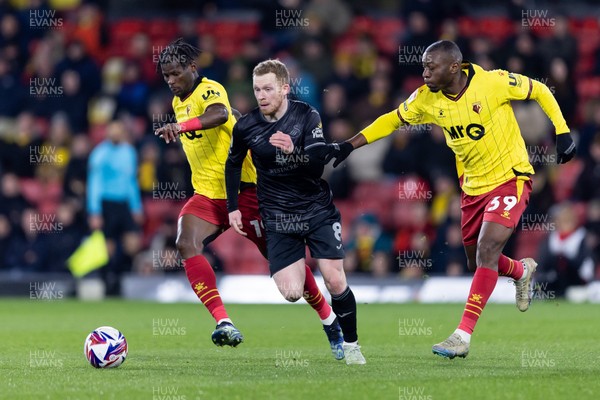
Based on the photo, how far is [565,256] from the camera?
1594 centimetres

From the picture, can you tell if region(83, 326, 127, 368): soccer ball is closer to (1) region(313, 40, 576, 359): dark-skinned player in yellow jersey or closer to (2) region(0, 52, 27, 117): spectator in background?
(1) region(313, 40, 576, 359): dark-skinned player in yellow jersey

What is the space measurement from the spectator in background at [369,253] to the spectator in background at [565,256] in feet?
7.12

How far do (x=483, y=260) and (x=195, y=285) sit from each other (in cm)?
239

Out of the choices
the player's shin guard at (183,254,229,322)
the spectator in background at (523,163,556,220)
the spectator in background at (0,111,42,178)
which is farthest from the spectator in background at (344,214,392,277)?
the player's shin guard at (183,254,229,322)

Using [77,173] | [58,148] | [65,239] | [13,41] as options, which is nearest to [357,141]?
[65,239]

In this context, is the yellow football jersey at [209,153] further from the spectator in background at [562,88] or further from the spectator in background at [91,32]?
the spectator in background at [91,32]

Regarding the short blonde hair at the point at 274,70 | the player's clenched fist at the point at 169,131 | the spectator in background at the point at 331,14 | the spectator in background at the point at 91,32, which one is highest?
the spectator in background at the point at 331,14

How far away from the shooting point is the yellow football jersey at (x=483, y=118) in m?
9.36

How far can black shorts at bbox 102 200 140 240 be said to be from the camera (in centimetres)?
1762

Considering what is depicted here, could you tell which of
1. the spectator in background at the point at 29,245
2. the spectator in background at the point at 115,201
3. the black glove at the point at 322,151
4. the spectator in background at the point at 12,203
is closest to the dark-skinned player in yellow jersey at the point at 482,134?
the black glove at the point at 322,151

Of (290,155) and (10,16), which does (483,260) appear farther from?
(10,16)

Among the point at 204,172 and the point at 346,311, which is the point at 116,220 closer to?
the point at 204,172

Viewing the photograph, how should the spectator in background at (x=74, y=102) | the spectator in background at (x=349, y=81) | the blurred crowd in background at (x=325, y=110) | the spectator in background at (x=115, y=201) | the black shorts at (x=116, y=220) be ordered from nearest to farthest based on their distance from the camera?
the blurred crowd in background at (x=325, y=110), the spectator in background at (x=115, y=201), the black shorts at (x=116, y=220), the spectator in background at (x=349, y=81), the spectator in background at (x=74, y=102)

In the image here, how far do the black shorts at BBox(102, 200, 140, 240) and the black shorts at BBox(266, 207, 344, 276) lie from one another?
8.88m
